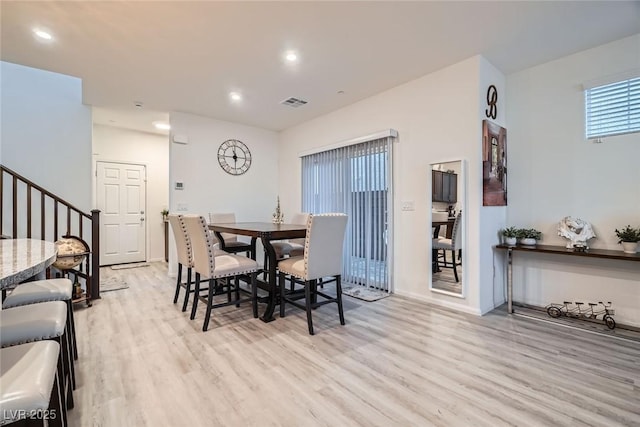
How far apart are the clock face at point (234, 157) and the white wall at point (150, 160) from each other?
1.82m

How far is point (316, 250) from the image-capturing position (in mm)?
2672

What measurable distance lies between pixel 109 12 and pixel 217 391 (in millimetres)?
2914

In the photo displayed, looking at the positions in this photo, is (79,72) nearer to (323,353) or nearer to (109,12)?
(109,12)

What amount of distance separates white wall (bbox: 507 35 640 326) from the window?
0.07 meters

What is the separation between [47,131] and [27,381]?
4668mm

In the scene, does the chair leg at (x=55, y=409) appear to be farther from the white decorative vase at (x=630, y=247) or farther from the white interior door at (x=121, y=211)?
the white interior door at (x=121, y=211)

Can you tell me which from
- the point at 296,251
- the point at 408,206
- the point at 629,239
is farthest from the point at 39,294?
the point at 629,239

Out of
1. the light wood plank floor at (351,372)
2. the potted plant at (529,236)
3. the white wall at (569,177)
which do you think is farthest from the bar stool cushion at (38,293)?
the white wall at (569,177)

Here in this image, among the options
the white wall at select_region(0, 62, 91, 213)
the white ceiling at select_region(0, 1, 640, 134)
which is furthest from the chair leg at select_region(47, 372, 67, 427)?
the white wall at select_region(0, 62, 91, 213)

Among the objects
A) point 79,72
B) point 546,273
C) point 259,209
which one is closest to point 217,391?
point 546,273

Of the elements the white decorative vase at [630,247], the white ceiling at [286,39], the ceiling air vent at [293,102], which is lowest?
the white decorative vase at [630,247]

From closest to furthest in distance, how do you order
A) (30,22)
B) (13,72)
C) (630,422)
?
(630,422) → (30,22) → (13,72)

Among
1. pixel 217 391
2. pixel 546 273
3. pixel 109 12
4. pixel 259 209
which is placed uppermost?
pixel 109 12

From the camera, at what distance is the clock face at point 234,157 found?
5.25m
